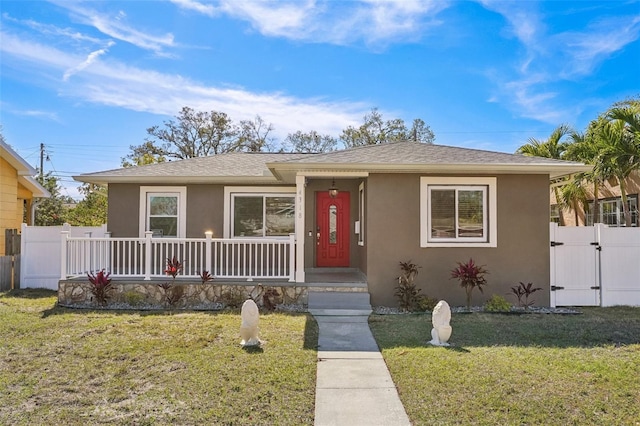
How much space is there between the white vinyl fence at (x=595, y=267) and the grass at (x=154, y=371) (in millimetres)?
5762

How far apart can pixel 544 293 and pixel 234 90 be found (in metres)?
Answer: 15.9

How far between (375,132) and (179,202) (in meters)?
22.9

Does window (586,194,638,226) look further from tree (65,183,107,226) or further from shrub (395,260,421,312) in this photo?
tree (65,183,107,226)

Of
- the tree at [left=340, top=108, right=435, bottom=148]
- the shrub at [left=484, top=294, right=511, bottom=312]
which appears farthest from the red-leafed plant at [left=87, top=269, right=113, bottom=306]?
the tree at [left=340, top=108, right=435, bottom=148]

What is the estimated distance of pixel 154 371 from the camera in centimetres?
488

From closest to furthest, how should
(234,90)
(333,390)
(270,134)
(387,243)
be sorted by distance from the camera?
(333,390), (387,243), (234,90), (270,134)

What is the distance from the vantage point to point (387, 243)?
29.6 feet

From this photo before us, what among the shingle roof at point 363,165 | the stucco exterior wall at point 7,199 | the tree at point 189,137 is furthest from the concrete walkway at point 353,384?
the tree at point 189,137

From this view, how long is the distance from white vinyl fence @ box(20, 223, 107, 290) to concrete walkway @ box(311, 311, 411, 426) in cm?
792

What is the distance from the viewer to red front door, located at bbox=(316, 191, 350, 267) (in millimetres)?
11523

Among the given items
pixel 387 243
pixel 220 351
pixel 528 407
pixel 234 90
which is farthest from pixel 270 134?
pixel 528 407

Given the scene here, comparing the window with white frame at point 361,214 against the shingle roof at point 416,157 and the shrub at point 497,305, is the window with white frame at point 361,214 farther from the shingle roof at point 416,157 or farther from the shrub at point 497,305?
the shrub at point 497,305

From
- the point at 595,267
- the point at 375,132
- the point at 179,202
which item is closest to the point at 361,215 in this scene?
the point at 179,202

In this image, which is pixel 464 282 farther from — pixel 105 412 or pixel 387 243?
pixel 105 412
